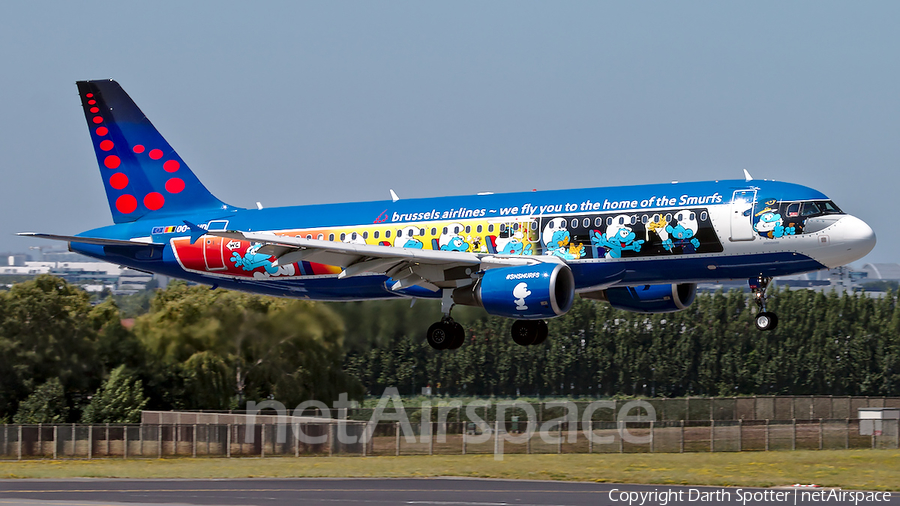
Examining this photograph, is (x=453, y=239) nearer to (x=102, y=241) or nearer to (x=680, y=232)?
(x=680, y=232)

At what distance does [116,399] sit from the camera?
5456cm

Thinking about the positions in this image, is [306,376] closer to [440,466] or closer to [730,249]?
[440,466]

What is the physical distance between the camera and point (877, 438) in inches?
1832

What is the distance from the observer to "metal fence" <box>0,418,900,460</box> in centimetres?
4516

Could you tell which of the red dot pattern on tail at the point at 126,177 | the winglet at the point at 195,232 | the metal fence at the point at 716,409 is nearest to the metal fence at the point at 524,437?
the metal fence at the point at 716,409

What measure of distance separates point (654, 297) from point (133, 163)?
2058 cm

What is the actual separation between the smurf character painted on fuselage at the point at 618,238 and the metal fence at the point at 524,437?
11.0 meters

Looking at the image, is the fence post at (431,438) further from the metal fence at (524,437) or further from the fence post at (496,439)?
the fence post at (496,439)

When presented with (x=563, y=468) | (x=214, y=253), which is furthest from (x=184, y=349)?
(x=563, y=468)

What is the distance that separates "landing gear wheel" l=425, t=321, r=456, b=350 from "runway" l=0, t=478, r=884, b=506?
190 inches

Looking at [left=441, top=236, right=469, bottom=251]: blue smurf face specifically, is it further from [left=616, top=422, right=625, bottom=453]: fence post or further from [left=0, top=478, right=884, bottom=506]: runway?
[left=616, top=422, right=625, bottom=453]: fence post

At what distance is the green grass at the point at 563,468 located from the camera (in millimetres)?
36812

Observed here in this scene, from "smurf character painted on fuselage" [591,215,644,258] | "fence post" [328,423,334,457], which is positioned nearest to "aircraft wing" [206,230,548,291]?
"smurf character painted on fuselage" [591,215,644,258]

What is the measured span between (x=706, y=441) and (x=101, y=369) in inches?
1108
